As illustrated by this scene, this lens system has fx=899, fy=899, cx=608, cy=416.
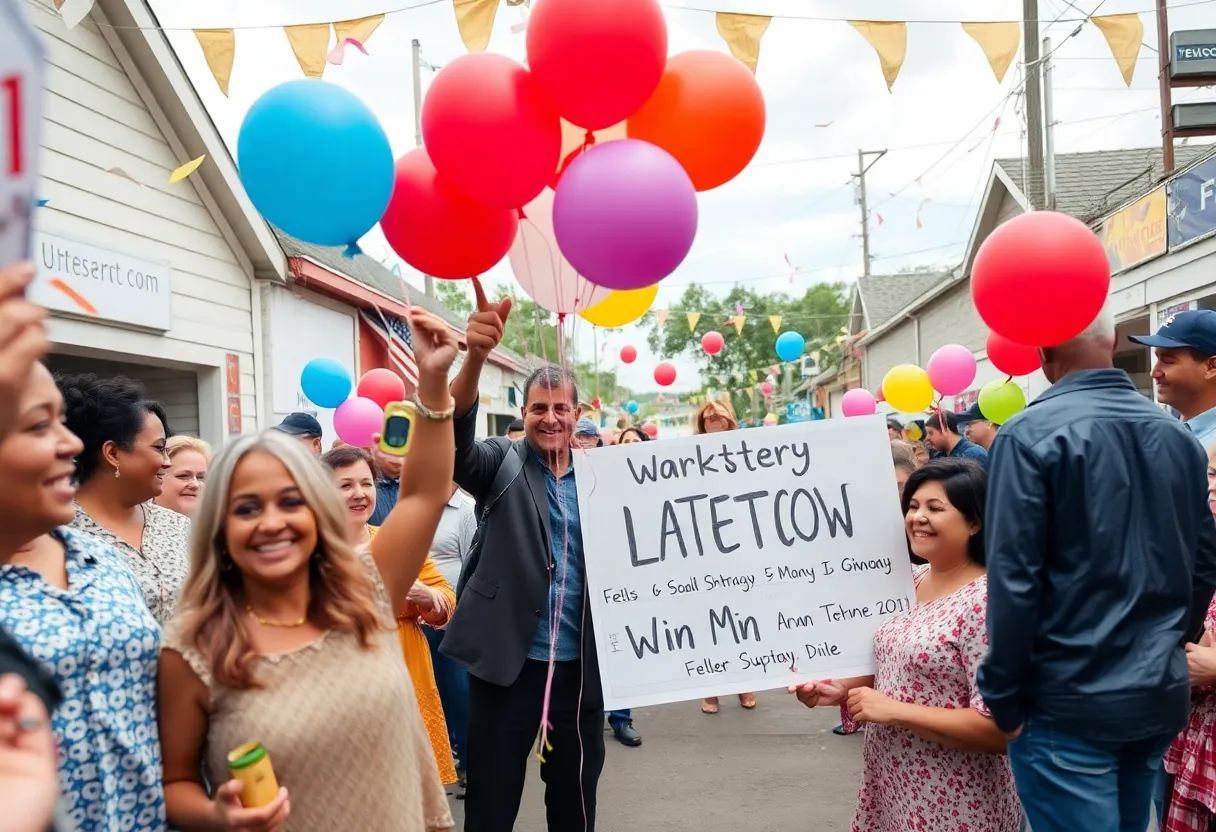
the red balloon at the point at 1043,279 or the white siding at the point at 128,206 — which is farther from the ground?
the white siding at the point at 128,206

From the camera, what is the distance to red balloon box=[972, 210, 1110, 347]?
2691 mm

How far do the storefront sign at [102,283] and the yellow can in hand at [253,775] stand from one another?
16.5ft

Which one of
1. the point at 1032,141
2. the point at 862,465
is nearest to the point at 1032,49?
the point at 1032,141

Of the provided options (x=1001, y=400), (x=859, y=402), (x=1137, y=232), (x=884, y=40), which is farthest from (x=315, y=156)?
(x=1137, y=232)

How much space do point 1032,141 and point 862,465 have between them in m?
10.6

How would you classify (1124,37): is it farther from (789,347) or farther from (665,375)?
(665,375)

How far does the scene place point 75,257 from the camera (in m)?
6.30

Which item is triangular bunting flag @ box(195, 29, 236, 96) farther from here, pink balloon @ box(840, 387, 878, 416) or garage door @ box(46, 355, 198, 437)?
pink balloon @ box(840, 387, 878, 416)

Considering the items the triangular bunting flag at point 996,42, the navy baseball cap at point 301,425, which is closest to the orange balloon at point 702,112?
the navy baseball cap at point 301,425

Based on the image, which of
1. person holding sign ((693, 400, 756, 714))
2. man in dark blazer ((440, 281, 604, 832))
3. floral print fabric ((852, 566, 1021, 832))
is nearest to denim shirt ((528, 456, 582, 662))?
man in dark blazer ((440, 281, 604, 832))

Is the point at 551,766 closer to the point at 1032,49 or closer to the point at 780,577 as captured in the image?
the point at 780,577

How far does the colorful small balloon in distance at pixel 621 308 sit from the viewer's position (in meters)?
3.88

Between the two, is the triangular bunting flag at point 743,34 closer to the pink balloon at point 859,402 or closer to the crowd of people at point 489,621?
the crowd of people at point 489,621

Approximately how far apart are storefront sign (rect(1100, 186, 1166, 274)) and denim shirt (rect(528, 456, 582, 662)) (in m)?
9.24
